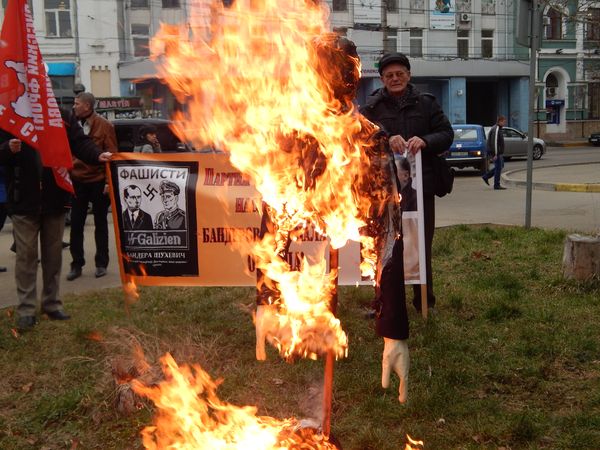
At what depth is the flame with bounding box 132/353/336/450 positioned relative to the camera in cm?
313

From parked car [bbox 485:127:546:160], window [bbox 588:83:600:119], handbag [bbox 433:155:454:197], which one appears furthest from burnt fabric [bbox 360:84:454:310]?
window [bbox 588:83:600:119]

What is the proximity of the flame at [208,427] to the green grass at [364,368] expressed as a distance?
19 cm

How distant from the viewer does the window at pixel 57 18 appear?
35.5 m

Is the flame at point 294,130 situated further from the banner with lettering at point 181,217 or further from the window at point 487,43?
the window at point 487,43

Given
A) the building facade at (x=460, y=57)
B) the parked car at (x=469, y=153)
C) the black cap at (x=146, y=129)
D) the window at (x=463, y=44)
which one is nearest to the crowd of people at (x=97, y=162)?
the black cap at (x=146, y=129)

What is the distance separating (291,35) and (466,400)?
8.30 feet

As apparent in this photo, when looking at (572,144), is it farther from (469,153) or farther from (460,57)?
(469,153)

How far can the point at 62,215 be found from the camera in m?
6.20

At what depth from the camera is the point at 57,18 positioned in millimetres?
35875

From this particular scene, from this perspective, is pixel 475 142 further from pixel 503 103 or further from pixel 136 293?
pixel 503 103

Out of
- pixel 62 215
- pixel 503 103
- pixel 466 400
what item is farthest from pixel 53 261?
pixel 503 103

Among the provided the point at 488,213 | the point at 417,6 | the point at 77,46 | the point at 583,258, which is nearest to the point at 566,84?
the point at 417,6

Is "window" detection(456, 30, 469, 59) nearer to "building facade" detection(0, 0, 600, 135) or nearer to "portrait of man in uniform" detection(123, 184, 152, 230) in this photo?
"building facade" detection(0, 0, 600, 135)

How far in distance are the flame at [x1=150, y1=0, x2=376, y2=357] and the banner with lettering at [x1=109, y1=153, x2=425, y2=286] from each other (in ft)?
9.37
